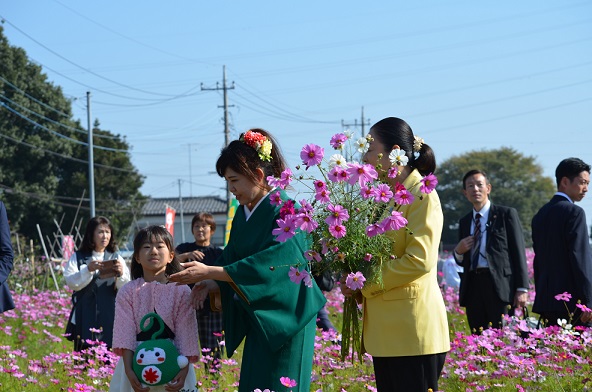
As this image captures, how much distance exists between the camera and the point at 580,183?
226 inches

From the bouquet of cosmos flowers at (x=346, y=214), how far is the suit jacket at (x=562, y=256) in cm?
259

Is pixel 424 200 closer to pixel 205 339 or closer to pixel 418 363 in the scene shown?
pixel 418 363

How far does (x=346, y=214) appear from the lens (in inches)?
128

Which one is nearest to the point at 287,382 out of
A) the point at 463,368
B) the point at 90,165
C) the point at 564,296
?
the point at 463,368

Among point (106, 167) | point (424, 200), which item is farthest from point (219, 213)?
point (424, 200)

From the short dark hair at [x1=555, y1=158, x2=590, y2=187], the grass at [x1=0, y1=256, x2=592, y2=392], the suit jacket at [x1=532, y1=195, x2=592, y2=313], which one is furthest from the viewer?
the short dark hair at [x1=555, y1=158, x2=590, y2=187]

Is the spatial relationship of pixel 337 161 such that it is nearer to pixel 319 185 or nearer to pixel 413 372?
pixel 319 185

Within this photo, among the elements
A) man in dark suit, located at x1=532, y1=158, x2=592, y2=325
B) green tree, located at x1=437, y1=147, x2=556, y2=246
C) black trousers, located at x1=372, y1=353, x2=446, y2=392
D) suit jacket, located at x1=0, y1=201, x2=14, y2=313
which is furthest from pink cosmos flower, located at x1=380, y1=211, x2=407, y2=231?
green tree, located at x1=437, y1=147, x2=556, y2=246

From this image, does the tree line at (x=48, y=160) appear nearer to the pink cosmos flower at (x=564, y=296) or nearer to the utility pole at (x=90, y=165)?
the utility pole at (x=90, y=165)

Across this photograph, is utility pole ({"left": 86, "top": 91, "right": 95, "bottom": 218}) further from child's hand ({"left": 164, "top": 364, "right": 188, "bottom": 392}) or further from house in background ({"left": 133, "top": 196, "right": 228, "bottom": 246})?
child's hand ({"left": 164, "top": 364, "right": 188, "bottom": 392})

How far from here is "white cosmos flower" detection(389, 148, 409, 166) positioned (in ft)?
11.0

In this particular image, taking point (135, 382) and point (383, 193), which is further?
point (135, 382)

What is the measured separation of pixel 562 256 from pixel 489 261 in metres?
0.76

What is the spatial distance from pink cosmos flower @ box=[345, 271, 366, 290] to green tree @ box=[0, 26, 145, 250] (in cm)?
2767
